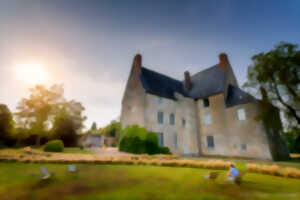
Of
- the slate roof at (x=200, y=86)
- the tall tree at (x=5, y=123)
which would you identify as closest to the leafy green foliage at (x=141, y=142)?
the slate roof at (x=200, y=86)

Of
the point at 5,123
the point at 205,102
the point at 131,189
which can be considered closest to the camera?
the point at 131,189

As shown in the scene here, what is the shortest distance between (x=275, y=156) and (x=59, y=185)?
2336 cm

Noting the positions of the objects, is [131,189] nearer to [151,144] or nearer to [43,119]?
[151,144]

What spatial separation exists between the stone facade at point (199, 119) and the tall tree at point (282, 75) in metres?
3.02

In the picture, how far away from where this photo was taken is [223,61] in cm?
2683

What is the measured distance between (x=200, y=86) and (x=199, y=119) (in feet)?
21.3

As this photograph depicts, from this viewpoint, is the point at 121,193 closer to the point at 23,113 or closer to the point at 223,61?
the point at 223,61

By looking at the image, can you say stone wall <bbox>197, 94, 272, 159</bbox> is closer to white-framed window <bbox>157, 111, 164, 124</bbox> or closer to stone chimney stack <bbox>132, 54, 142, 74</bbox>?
white-framed window <bbox>157, 111, 164, 124</bbox>

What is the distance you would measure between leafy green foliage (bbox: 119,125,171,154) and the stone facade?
58.5 inches

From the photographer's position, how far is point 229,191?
5922 mm

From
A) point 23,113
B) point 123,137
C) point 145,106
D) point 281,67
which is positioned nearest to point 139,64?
point 145,106

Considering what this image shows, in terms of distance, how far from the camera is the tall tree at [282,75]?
16.0 meters

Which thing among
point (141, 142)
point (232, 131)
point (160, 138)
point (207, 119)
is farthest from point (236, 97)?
point (141, 142)

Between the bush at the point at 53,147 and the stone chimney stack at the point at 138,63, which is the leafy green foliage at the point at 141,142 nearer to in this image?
the bush at the point at 53,147
